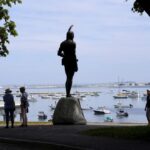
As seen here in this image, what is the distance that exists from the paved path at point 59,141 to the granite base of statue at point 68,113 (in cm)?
198

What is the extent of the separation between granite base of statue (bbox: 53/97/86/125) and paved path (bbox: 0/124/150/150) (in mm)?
1980

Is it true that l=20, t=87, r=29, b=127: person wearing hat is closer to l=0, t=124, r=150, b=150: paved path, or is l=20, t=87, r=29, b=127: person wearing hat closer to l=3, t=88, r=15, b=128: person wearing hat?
l=3, t=88, r=15, b=128: person wearing hat

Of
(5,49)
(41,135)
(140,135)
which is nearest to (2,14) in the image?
(5,49)

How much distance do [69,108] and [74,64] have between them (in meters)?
1.70

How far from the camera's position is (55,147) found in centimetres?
1591

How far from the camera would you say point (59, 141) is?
16766 mm

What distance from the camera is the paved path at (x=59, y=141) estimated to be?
15461mm

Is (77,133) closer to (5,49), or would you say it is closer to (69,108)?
(69,108)

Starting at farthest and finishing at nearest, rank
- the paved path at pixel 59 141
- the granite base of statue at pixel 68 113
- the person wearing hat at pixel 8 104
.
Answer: the person wearing hat at pixel 8 104
the granite base of statue at pixel 68 113
the paved path at pixel 59 141

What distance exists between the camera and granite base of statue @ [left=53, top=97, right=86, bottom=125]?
888 inches

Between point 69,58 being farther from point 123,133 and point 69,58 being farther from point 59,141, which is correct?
point 59,141

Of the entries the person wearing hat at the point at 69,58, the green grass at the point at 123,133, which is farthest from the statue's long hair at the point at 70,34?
the green grass at the point at 123,133

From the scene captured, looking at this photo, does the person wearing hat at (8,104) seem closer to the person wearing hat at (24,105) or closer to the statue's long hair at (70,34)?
the person wearing hat at (24,105)

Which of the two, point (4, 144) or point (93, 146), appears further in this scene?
point (4, 144)
